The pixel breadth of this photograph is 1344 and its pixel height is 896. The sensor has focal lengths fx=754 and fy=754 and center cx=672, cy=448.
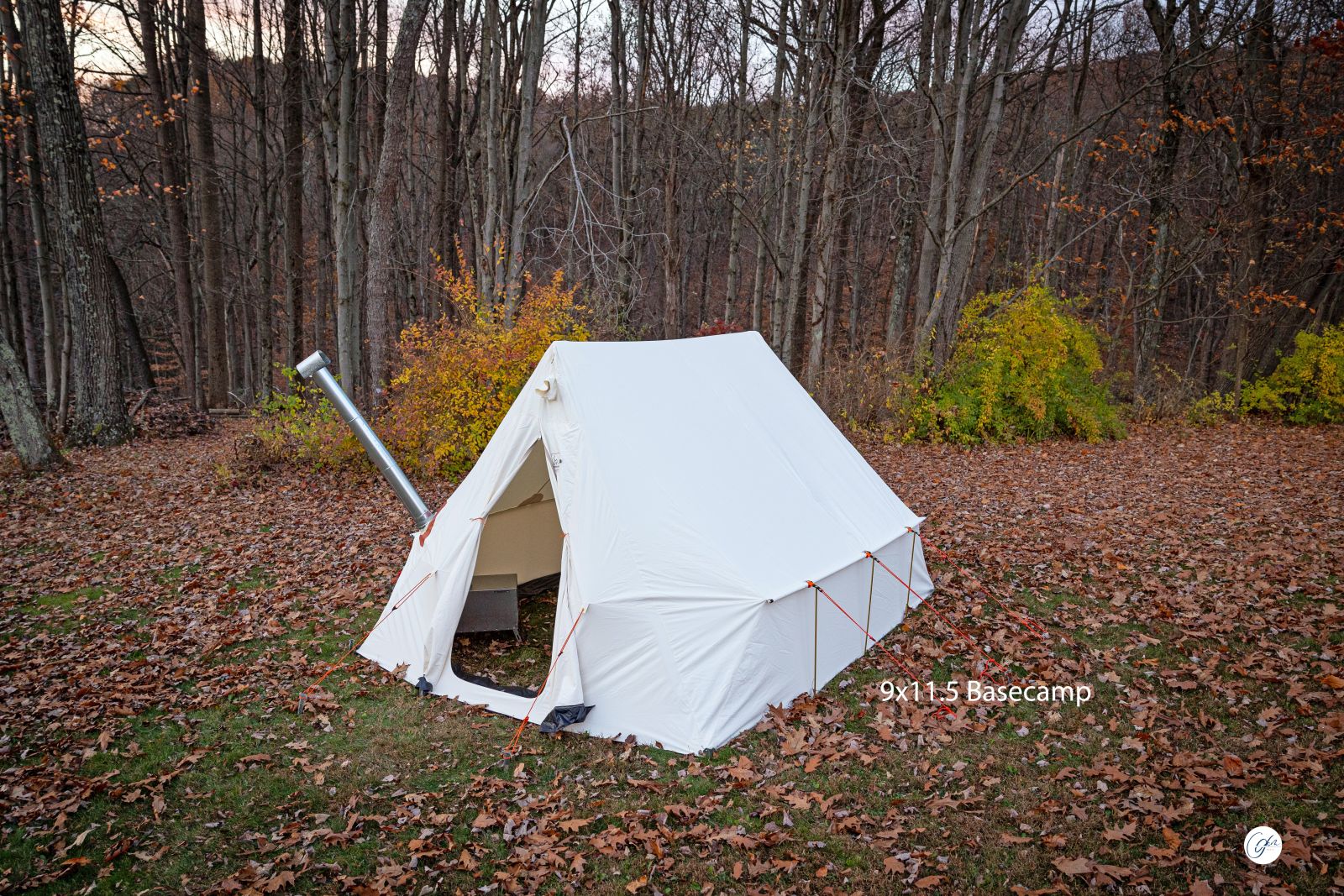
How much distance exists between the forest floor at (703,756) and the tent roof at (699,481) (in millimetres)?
952

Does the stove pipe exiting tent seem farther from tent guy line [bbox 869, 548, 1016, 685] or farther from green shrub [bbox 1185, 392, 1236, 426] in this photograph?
green shrub [bbox 1185, 392, 1236, 426]

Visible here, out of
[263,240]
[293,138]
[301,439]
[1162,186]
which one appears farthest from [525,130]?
[1162,186]

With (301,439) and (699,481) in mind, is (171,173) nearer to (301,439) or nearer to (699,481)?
(301,439)

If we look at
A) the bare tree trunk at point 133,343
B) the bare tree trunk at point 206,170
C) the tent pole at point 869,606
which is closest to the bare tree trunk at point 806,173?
the tent pole at point 869,606

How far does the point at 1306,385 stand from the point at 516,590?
15855 millimetres

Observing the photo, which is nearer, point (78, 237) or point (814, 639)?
point (814, 639)

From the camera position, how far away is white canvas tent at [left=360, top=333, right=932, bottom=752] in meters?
4.66

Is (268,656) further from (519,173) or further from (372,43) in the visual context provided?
(372,43)

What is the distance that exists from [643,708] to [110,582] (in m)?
5.49

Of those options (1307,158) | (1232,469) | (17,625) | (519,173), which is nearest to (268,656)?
(17,625)

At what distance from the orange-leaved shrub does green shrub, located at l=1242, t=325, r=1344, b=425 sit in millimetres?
13350

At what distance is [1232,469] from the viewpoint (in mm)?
10117

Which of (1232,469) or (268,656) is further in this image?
(1232,469)

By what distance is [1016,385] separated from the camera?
1255cm
